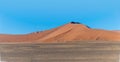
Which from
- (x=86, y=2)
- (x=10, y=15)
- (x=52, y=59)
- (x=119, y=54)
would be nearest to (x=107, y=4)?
(x=86, y=2)

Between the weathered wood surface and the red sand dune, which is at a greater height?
the red sand dune

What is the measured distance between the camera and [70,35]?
6.71ft

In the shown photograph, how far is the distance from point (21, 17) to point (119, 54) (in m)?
0.83

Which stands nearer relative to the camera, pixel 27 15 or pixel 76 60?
pixel 76 60

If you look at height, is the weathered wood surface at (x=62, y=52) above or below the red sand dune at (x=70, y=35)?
below

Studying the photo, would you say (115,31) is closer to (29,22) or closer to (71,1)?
(71,1)

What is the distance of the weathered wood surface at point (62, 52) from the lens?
199 cm

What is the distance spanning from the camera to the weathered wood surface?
1987 millimetres

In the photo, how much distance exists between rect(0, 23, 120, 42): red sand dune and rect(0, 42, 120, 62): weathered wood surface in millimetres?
46

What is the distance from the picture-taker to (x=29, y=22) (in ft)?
7.07

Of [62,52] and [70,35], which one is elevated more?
[70,35]

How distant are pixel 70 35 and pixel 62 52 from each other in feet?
0.47

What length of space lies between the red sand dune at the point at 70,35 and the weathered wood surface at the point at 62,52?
0.15ft

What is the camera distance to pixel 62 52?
2025 mm
